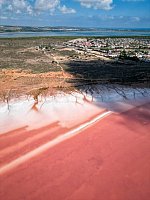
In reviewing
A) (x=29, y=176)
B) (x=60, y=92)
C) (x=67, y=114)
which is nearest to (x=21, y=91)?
(x=60, y=92)

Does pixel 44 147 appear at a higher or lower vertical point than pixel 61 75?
higher

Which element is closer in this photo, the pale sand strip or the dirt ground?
the pale sand strip

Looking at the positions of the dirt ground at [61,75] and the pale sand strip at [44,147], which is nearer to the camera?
the pale sand strip at [44,147]

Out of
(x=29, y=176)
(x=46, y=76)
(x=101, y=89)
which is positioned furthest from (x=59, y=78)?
(x=29, y=176)

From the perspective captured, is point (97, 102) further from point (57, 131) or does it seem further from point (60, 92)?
point (57, 131)

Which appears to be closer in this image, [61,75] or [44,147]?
[44,147]

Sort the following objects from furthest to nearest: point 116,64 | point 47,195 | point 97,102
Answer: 1. point 116,64
2. point 97,102
3. point 47,195

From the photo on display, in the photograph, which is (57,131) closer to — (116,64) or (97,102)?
(97,102)

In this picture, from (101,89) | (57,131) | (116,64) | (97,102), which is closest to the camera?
(57,131)

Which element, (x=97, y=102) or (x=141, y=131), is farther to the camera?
(x=97, y=102)
